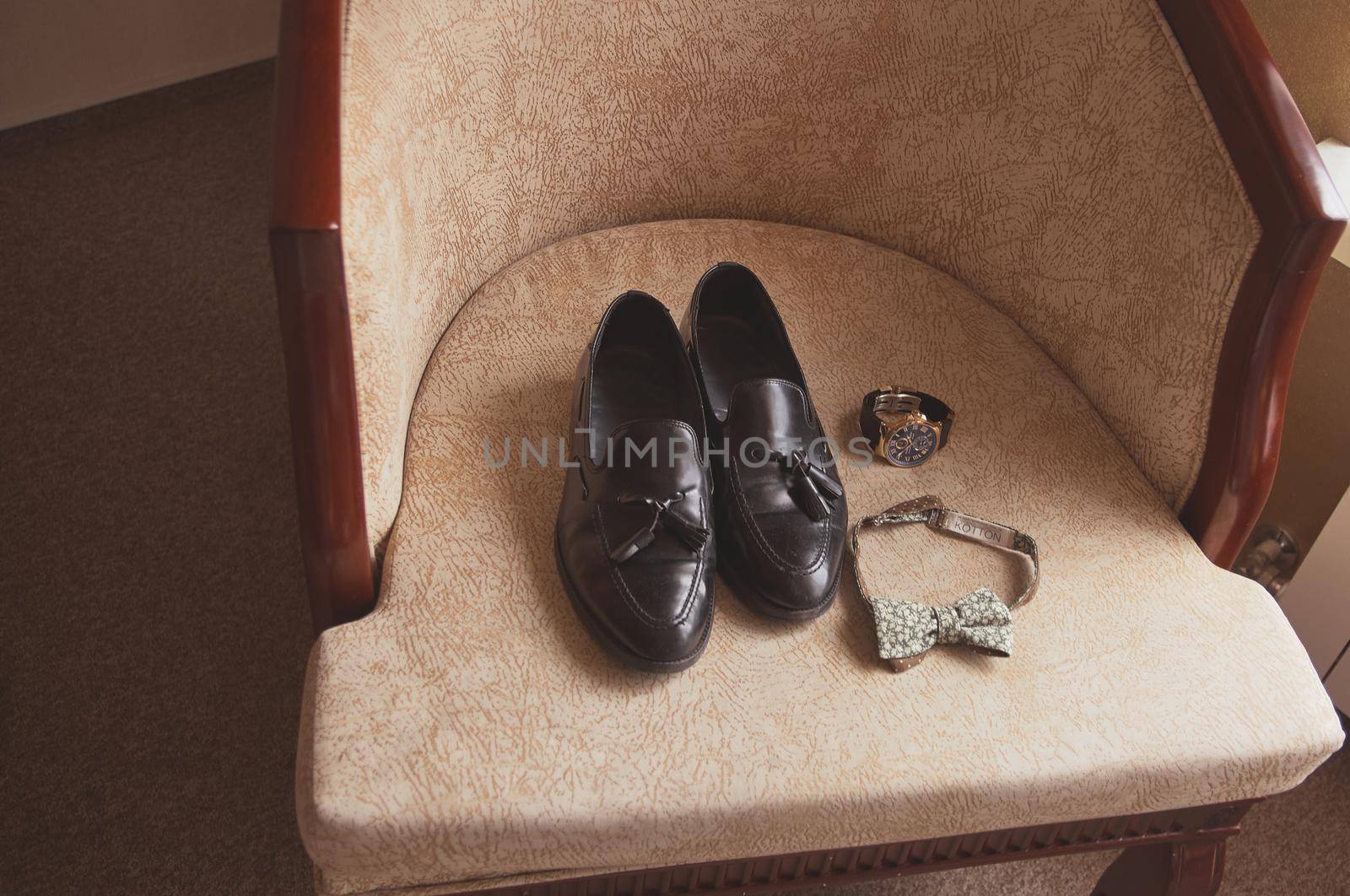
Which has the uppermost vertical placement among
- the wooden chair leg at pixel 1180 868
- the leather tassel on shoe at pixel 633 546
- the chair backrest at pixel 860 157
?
the chair backrest at pixel 860 157

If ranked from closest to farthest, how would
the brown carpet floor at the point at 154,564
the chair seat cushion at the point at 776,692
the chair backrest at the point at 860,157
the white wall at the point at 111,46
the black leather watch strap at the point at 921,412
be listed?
the chair seat cushion at the point at 776,692 < the chair backrest at the point at 860,157 < the black leather watch strap at the point at 921,412 < the brown carpet floor at the point at 154,564 < the white wall at the point at 111,46

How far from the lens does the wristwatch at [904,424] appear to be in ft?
2.80

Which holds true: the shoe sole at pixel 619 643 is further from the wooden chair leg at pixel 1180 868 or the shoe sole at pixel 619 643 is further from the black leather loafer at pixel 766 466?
the wooden chair leg at pixel 1180 868

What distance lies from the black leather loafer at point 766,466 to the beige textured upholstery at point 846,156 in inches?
6.7

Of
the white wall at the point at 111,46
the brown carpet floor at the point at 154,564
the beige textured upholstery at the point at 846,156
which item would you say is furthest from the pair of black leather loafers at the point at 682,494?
the white wall at the point at 111,46

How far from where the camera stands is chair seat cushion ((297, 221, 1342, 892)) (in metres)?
0.65

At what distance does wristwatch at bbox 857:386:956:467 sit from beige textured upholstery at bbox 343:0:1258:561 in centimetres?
15

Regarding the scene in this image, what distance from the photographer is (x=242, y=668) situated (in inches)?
44.3

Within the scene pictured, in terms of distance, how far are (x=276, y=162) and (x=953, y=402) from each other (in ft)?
1.89

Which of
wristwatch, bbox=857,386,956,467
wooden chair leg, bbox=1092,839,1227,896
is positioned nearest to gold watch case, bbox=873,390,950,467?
wristwatch, bbox=857,386,956,467

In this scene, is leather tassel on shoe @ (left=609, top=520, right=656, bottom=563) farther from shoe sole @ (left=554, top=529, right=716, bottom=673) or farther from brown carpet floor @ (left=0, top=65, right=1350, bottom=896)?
brown carpet floor @ (left=0, top=65, right=1350, bottom=896)

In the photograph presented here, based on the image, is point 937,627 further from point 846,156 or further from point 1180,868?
point 846,156

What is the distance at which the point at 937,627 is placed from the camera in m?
0.73

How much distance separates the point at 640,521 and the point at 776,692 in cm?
15
